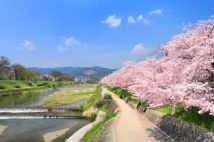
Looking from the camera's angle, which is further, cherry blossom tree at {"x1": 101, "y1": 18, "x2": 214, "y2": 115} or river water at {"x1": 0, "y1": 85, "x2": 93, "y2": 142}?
river water at {"x1": 0, "y1": 85, "x2": 93, "y2": 142}

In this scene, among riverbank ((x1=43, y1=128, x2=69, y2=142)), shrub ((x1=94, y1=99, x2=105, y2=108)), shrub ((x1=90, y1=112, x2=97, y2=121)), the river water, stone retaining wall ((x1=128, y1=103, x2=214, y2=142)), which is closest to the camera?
stone retaining wall ((x1=128, y1=103, x2=214, y2=142))

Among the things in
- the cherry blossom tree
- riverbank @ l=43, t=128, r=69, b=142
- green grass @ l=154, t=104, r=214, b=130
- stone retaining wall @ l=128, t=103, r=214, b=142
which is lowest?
riverbank @ l=43, t=128, r=69, b=142

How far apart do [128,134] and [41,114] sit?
129 ft

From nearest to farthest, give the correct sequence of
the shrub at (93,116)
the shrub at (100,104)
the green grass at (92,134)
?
the green grass at (92,134)
the shrub at (93,116)
the shrub at (100,104)

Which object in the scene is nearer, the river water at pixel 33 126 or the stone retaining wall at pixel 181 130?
the stone retaining wall at pixel 181 130

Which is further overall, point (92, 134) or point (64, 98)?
point (64, 98)

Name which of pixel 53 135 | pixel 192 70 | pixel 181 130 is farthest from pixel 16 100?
pixel 192 70

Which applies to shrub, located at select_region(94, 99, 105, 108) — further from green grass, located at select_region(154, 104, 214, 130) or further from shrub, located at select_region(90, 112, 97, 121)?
green grass, located at select_region(154, 104, 214, 130)

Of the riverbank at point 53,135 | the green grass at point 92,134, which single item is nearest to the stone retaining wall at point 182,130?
the green grass at point 92,134

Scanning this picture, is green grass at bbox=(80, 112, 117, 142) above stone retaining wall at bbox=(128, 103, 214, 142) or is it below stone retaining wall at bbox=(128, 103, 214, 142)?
below

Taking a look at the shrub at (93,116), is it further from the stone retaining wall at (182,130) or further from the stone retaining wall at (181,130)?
the stone retaining wall at (182,130)

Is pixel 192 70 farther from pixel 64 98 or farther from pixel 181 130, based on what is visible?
pixel 64 98

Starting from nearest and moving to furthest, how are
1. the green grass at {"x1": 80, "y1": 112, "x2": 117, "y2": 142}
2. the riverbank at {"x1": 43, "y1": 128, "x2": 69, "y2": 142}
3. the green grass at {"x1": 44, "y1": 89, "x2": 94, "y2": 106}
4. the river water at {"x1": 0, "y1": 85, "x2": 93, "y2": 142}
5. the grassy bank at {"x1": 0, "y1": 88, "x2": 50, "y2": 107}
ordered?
the green grass at {"x1": 80, "y1": 112, "x2": 117, "y2": 142}, the riverbank at {"x1": 43, "y1": 128, "x2": 69, "y2": 142}, the river water at {"x1": 0, "y1": 85, "x2": 93, "y2": 142}, the green grass at {"x1": 44, "y1": 89, "x2": 94, "y2": 106}, the grassy bank at {"x1": 0, "y1": 88, "x2": 50, "y2": 107}

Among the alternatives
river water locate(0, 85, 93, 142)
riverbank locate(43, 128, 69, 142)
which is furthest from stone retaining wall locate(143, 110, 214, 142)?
river water locate(0, 85, 93, 142)
